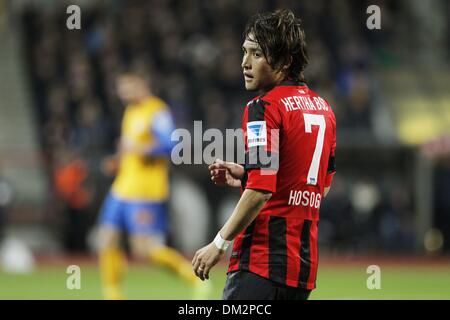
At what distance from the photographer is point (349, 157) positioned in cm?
1777

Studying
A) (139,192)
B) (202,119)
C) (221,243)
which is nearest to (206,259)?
(221,243)

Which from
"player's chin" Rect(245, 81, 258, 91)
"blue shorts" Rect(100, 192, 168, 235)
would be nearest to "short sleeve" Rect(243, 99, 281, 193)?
"player's chin" Rect(245, 81, 258, 91)

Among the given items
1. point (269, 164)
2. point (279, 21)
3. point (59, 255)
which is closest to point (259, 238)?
point (269, 164)

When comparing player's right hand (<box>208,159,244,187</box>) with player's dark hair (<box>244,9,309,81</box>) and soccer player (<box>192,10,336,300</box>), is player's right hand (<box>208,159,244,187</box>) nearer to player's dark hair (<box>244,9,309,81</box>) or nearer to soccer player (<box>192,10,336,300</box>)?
soccer player (<box>192,10,336,300</box>)

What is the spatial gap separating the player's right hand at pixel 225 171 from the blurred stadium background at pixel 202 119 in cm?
763

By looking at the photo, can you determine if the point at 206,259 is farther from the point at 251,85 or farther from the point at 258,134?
the point at 251,85

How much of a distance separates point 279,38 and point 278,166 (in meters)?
0.59

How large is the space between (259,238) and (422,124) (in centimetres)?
1599

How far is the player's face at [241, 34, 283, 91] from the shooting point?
439 cm

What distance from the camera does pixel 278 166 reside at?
4305 mm

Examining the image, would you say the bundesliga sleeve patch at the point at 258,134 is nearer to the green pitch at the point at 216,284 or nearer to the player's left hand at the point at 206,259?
the player's left hand at the point at 206,259

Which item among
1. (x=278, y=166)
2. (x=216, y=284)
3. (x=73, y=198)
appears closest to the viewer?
(x=278, y=166)

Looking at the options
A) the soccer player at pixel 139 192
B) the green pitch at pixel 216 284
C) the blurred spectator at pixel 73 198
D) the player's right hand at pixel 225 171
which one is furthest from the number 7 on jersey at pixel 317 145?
the blurred spectator at pixel 73 198
